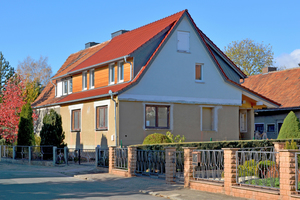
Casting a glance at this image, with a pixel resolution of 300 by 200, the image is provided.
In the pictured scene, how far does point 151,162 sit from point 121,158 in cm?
227

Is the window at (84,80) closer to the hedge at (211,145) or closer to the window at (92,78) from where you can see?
the window at (92,78)

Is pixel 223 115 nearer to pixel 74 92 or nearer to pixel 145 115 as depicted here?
pixel 145 115

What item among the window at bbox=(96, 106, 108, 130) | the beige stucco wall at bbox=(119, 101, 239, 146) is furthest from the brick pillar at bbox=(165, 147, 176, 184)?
the window at bbox=(96, 106, 108, 130)

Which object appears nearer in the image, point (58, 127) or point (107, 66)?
point (58, 127)

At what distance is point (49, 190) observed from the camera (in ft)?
46.3

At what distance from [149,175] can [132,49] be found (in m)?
11.1

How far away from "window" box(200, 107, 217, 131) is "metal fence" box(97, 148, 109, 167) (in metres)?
8.93

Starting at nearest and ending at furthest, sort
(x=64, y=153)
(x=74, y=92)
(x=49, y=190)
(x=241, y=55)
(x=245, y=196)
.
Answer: (x=245, y=196)
(x=49, y=190)
(x=64, y=153)
(x=74, y=92)
(x=241, y=55)

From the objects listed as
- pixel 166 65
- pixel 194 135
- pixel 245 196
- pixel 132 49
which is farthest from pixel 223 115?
pixel 245 196

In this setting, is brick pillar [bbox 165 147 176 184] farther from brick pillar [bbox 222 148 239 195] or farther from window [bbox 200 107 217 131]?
window [bbox 200 107 217 131]

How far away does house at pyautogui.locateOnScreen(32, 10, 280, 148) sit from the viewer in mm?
25453

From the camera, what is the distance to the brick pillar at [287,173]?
420 inches

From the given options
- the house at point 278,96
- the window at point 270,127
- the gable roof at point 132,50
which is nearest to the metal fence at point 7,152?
the gable roof at point 132,50

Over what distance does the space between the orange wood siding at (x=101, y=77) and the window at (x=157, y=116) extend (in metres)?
A: 3.90
